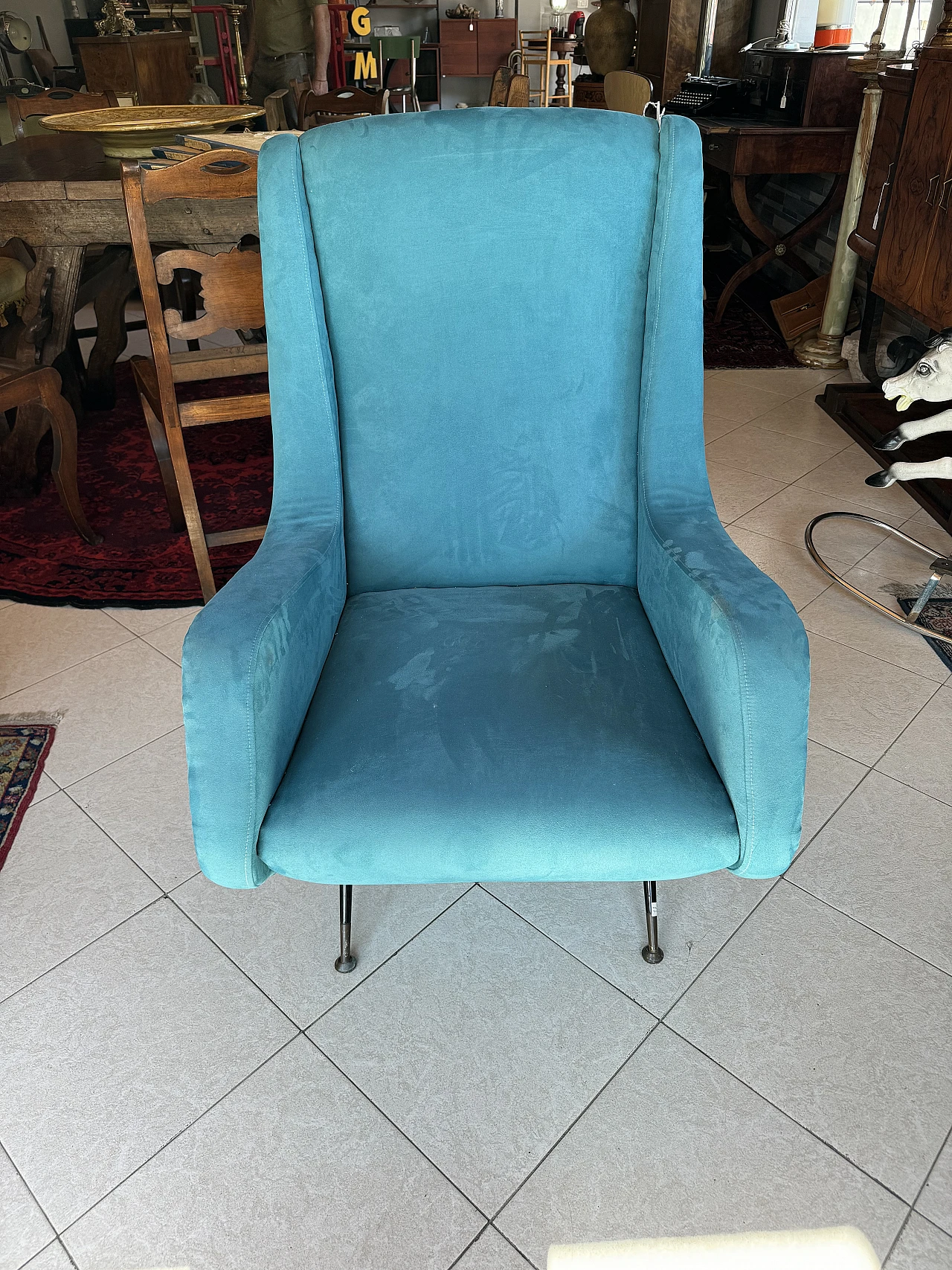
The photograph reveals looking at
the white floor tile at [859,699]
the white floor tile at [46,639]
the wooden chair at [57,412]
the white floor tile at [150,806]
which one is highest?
the wooden chair at [57,412]

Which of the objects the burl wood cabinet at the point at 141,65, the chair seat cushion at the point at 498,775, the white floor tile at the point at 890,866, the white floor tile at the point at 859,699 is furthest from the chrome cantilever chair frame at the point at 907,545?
the burl wood cabinet at the point at 141,65

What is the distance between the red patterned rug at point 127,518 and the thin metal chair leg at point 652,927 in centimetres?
136

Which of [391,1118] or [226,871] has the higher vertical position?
[226,871]

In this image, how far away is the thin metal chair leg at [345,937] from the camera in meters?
1.26

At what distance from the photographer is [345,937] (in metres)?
1.28

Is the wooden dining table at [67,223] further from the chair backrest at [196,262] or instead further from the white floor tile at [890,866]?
the white floor tile at [890,866]

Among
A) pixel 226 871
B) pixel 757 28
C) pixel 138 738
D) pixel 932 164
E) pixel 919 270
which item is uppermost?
pixel 757 28

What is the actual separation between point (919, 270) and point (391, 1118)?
258 cm

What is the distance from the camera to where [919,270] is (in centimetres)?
254

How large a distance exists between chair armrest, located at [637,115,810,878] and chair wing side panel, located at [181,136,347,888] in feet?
1.50

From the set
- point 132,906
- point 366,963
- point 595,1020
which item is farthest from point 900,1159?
point 132,906

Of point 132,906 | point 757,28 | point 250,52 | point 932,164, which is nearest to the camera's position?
point 132,906

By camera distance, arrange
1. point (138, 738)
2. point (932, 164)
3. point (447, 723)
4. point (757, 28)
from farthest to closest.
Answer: point (757, 28) → point (932, 164) → point (138, 738) → point (447, 723)

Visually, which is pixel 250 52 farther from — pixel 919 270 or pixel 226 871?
pixel 226 871
